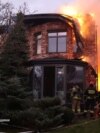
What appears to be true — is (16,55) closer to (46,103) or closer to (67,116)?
(46,103)

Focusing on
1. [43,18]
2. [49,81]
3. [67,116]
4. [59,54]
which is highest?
[43,18]

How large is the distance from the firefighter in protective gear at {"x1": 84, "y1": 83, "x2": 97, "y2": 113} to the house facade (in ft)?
10.9

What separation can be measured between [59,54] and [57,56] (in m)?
0.34

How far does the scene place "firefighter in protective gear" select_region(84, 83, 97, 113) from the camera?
83.3ft

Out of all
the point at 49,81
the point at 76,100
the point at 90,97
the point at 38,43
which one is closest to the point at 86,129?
the point at 76,100

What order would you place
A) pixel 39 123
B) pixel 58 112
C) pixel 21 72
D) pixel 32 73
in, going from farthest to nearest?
1. pixel 32 73
2. pixel 21 72
3. pixel 58 112
4. pixel 39 123

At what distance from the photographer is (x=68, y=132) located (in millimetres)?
17812

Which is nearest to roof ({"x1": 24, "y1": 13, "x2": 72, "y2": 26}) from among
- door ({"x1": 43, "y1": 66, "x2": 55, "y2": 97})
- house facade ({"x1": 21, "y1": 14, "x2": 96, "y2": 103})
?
house facade ({"x1": 21, "y1": 14, "x2": 96, "y2": 103})

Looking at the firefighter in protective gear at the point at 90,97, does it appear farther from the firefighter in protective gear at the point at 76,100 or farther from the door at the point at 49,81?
the door at the point at 49,81

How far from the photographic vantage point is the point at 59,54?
3400cm

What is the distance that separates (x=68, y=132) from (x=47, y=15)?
1745 cm

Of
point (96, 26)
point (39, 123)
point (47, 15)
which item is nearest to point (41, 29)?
point (47, 15)

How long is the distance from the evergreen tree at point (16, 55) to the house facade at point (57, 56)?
137cm

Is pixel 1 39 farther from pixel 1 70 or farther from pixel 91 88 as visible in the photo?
pixel 91 88
